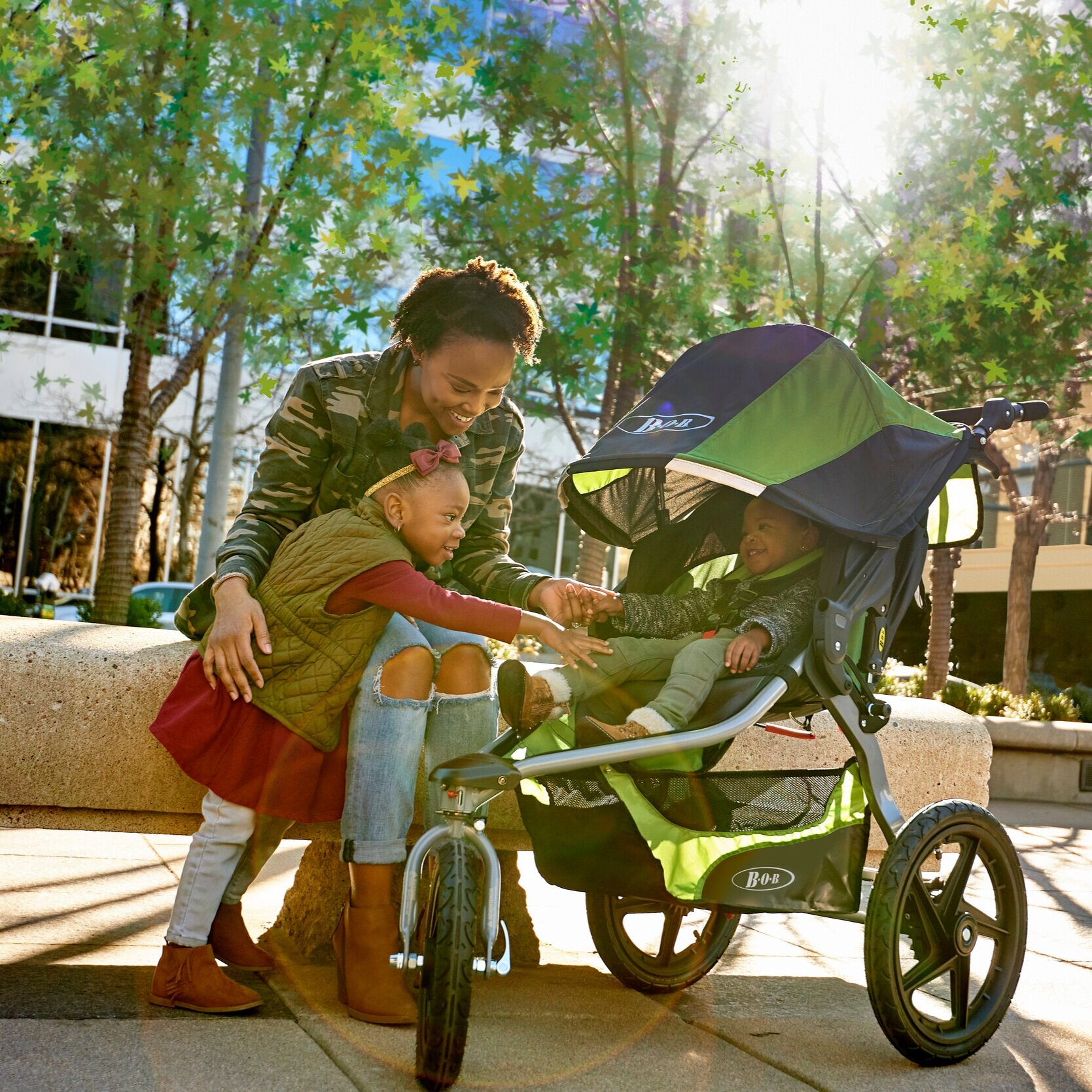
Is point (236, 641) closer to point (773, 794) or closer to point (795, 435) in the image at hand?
point (773, 794)

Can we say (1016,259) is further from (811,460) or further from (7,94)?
A: (7,94)

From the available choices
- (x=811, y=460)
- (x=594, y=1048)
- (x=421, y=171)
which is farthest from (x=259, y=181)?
(x=594, y=1048)

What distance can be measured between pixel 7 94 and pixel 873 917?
7.90 meters

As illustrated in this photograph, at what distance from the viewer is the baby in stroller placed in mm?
3018

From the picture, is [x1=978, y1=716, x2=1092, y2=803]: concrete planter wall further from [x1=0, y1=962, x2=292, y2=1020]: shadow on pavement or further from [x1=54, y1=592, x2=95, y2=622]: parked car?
[x1=54, y1=592, x2=95, y2=622]: parked car

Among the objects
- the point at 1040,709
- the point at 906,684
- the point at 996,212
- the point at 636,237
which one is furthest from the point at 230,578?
the point at 906,684

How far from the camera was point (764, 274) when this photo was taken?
8.86 metres

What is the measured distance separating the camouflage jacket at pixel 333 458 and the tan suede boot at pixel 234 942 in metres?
0.94

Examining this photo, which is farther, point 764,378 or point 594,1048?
point 764,378

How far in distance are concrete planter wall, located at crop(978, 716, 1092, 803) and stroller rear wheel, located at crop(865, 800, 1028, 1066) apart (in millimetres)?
7286

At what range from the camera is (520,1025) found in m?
3.08

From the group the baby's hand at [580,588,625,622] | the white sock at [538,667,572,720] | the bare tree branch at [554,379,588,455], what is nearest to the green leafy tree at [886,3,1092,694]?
the bare tree branch at [554,379,588,455]

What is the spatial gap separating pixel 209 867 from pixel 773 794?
138 centimetres

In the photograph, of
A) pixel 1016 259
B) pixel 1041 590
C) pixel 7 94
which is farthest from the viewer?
pixel 1041 590
